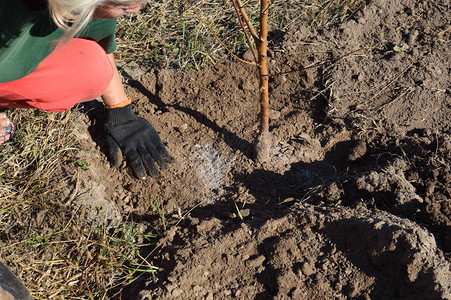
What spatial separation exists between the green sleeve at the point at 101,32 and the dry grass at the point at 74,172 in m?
0.45

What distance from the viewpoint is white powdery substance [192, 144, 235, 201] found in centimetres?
241

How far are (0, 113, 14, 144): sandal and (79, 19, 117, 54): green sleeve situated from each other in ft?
2.13

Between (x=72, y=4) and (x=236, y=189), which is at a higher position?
(x=72, y=4)

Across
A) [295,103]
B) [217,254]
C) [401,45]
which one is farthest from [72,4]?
[401,45]

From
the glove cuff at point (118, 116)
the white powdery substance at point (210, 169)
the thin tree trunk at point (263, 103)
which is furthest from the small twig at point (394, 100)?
the glove cuff at point (118, 116)

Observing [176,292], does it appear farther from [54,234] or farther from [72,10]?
[72,10]

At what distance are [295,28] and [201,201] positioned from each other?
130cm

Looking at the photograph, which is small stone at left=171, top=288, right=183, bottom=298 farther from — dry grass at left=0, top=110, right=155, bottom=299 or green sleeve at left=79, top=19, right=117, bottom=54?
green sleeve at left=79, top=19, right=117, bottom=54

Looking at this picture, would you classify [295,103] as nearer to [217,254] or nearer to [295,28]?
[295,28]

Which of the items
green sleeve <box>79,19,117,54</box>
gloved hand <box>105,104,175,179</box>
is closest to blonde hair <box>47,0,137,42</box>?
green sleeve <box>79,19,117,54</box>

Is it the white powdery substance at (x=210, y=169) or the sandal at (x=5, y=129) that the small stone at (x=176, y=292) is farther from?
the sandal at (x=5, y=129)

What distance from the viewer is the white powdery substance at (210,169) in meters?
2.41

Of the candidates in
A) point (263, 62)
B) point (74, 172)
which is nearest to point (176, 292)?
point (74, 172)

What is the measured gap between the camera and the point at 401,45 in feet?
9.32
